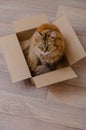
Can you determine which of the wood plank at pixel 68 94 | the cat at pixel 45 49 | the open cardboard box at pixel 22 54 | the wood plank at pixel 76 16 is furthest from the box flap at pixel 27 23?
the wood plank at pixel 68 94

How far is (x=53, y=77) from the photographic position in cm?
102

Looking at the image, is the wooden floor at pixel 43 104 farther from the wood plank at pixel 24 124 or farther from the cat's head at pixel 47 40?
the cat's head at pixel 47 40

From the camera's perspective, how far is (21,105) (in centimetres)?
108

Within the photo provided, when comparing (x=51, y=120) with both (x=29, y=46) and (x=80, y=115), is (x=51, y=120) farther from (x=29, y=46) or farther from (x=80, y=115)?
(x=29, y=46)

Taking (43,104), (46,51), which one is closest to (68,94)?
(43,104)

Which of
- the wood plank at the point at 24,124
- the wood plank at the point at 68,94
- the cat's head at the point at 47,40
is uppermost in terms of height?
the cat's head at the point at 47,40

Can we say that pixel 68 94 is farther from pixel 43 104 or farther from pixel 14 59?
pixel 14 59

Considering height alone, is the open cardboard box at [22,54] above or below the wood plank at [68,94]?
above

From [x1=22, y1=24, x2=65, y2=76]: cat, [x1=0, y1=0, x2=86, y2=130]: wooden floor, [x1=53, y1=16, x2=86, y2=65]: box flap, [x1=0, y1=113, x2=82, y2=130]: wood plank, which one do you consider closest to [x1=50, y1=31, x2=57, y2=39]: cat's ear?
[x1=22, y1=24, x2=65, y2=76]: cat

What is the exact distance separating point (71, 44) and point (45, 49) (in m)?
0.16

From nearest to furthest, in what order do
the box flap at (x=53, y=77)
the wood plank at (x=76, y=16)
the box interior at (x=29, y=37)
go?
the box flap at (x=53, y=77) < the box interior at (x=29, y=37) < the wood plank at (x=76, y=16)

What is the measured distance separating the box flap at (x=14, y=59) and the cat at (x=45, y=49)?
0.07 m

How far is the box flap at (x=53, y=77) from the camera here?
3.30 feet

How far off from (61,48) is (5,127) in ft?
Result: 1.47
